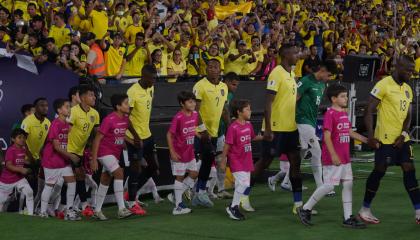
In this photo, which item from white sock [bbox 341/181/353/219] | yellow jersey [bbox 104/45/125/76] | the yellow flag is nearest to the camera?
white sock [bbox 341/181/353/219]

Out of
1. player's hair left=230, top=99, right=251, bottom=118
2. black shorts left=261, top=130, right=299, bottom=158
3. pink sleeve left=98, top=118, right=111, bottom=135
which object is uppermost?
player's hair left=230, top=99, right=251, bottom=118

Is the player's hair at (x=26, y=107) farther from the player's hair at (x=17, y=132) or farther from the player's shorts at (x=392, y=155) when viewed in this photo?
the player's shorts at (x=392, y=155)

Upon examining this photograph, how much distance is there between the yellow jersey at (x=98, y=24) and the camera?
18703 mm

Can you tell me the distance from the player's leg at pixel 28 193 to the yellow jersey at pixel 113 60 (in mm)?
5635

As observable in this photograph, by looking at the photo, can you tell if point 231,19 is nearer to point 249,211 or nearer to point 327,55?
point 327,55

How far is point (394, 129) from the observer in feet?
33.5

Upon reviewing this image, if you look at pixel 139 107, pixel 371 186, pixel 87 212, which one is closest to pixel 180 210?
pixel 87 212

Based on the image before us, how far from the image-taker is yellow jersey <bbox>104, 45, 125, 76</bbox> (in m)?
17.3

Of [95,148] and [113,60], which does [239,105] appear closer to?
[95,148]

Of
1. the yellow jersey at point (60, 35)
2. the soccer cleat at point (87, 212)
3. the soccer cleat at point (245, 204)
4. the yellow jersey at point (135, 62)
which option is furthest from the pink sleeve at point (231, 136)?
the yellow jersey at point (60, 35)

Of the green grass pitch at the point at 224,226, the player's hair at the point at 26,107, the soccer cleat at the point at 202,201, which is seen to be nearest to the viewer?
the green grass pitch at the point at 224,226

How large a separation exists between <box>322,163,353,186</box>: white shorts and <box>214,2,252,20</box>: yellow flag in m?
14.2

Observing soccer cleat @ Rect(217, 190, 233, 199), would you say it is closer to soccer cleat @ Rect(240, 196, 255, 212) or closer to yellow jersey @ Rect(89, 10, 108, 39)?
soccer cleat @ Rect(240, 196, 255, 212)

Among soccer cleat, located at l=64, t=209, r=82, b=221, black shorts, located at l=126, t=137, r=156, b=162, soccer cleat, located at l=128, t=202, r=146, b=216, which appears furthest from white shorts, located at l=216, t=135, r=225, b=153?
soccer cleat, located at l=64, t=209, r=82, b=221
